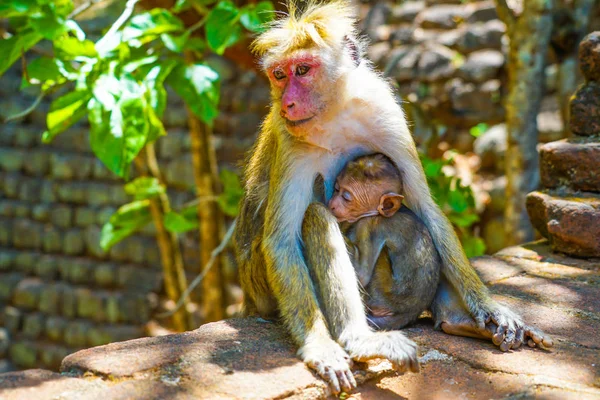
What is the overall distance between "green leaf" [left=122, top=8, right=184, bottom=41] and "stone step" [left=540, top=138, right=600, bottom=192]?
2643mm

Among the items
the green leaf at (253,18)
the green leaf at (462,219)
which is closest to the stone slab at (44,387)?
the green leaf at (253,18)

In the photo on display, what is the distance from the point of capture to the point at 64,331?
10.7m

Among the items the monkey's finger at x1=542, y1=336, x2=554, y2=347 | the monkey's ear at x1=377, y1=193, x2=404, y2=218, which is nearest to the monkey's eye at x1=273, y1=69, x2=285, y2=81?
the monkey's ear at x1=377, y1=193, x2=404, y2=218

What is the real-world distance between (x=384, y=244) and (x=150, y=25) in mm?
2198

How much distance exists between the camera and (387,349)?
2836 mm

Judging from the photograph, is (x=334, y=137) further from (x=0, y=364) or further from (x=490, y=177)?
(x=0, y=364)

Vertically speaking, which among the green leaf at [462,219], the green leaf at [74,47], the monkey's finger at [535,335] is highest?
the green leaf at [74,47]

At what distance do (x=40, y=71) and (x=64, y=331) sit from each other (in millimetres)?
7594

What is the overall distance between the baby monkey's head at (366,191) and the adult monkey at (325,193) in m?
0.12

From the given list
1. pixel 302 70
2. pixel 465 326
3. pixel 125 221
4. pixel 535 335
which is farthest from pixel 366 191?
pixel 125 221

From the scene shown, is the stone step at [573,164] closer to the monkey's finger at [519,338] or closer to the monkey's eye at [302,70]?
the monkey's finger at [519,338]

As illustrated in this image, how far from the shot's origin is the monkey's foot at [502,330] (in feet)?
10.4

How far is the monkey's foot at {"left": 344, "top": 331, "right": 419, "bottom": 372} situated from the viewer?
2781mm

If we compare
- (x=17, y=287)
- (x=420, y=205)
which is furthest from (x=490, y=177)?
(x=17, y=287)
